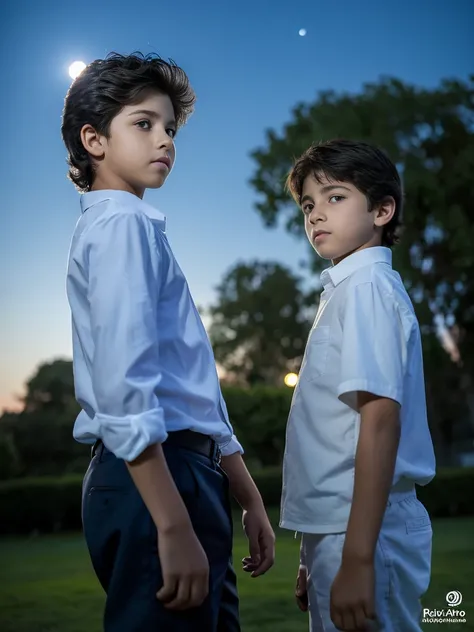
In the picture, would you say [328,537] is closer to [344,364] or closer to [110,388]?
[344,364]

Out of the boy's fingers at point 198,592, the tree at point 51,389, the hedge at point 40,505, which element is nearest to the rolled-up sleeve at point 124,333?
the boy's fingers at point 198,592

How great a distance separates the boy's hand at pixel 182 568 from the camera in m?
1.18

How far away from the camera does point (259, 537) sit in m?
1.65

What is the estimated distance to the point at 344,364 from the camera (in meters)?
1.43

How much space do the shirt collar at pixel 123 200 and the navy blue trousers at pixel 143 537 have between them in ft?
1.30

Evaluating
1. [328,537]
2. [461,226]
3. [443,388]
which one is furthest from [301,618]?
[443,388]

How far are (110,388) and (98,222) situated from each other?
0.92ft

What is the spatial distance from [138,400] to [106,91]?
602 millimetres

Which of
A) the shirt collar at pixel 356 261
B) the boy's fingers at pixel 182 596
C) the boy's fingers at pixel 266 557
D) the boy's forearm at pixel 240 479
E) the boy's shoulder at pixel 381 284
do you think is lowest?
the boy's fingers at pixel 266 557

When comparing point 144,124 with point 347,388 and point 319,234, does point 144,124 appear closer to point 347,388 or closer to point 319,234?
point 319,234

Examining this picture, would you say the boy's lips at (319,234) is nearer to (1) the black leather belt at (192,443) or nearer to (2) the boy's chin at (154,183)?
(2) the boy's chin at (154,183)

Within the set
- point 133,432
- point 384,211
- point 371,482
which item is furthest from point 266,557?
point 384,211

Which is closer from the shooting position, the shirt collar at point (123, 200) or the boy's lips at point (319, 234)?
the shirt collar at point (123, 200)

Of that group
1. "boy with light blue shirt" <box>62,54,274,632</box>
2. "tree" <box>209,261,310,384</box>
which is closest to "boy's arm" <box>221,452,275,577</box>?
"boy with light blue shirt" <box>62,54,274,632</box>
